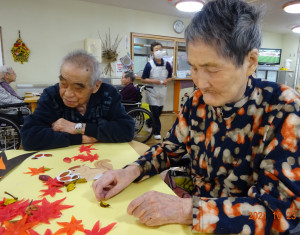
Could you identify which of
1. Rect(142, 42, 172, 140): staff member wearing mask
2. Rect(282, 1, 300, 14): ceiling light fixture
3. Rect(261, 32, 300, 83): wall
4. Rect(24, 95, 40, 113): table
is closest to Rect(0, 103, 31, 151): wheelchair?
Rect(24, 95, 40, 113): table

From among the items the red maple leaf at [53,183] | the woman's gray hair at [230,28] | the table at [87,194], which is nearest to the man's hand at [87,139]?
the table at [87,194]

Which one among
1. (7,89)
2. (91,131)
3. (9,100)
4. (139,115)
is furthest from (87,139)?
(7,89)

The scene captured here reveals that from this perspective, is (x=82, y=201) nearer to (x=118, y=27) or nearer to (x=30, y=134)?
(x=30, y=134)

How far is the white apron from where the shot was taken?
3785mm

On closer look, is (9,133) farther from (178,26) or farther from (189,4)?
(178,26)

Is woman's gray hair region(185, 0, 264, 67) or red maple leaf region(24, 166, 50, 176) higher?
woman's gray hair region(185, 0, 264, 67)

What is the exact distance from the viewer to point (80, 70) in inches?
44.9

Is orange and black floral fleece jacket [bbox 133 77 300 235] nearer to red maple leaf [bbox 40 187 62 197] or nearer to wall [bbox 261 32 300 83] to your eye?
red maple leaf [bbox 40 187 62 197]

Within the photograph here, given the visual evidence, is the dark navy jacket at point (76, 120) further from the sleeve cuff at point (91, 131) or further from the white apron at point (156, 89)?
the white apron at point (156, 89)

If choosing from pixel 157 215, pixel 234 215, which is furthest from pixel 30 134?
pixel 234 215

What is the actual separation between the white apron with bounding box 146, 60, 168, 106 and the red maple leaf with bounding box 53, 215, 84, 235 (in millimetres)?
3305

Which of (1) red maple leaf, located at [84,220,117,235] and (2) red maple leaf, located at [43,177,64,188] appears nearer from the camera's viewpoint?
(1) red maple leaf, located at [84,220,117,235]

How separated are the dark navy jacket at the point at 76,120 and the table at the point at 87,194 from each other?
7 centimetres

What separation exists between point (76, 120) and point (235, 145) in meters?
0.95
